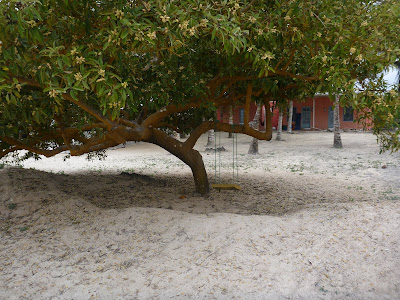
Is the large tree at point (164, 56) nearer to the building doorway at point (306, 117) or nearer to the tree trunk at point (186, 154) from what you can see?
the tree trunk at point (186, 154)

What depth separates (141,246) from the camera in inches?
185

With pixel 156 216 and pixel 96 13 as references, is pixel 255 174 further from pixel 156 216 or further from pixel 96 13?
pixel 96 13

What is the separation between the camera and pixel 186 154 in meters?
8.02

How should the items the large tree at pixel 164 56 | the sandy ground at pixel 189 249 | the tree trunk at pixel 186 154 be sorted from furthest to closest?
the tree trunk at pixel 186 154, the sandy ground at pixel 189 249, the large tree at pixel 164 56

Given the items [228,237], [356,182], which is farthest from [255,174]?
[228,237]

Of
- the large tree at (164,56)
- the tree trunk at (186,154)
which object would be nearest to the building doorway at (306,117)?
the large tree at (164,56)

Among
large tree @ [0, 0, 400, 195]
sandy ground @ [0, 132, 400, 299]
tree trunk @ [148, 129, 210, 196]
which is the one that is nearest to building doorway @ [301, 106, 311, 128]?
large tree @ [0, 0, 400, 195]

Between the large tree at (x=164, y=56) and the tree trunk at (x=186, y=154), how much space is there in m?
0.03

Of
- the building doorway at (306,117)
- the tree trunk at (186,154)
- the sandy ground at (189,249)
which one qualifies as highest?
the building doorway at (306,117)

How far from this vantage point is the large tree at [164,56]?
3562mm

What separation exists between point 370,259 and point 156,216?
122 inches

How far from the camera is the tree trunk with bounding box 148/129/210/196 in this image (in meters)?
7.75

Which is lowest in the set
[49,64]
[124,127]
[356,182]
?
[356,182]

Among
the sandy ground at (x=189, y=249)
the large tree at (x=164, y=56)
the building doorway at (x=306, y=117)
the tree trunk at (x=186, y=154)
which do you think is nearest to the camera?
the large tree at (x=164, y=56)
